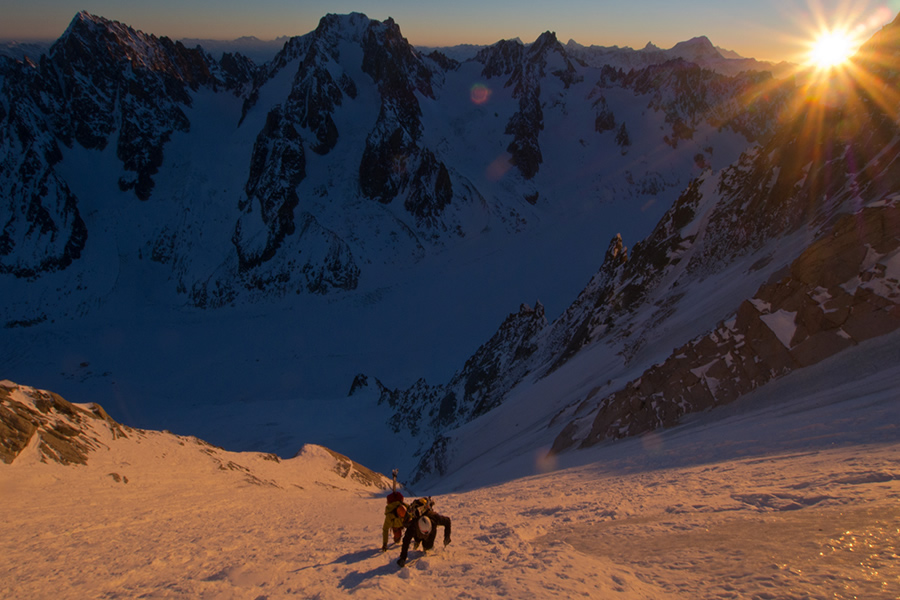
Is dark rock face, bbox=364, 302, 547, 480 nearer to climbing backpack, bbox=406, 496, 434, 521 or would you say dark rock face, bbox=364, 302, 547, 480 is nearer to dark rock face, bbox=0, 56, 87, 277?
climbing backpack, bbox=406, 496, 434, 521

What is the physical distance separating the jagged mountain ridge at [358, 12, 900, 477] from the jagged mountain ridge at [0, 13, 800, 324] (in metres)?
52.6

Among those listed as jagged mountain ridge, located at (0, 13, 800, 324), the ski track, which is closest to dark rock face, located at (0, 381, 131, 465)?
the ski track

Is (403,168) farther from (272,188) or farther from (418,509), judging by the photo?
(418,509)

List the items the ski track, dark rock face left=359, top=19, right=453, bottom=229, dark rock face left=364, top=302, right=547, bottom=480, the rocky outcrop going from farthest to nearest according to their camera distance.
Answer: dark rock face left=359, top=19, right=453, bottom=229 < dark rock face left=364, top=302, right=547, bottom=480 < the rocky outcrop < the ski track

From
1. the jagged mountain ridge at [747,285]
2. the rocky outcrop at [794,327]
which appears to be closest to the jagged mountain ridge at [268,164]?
the jagged mountain ridge at [747,285]

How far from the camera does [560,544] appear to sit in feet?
23.8

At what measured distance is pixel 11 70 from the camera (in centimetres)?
9094

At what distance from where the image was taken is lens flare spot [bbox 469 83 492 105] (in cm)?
11944

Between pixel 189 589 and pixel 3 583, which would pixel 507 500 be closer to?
pixel 189 589

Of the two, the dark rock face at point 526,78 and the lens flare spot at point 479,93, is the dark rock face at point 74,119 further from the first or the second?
the dark rock face at point 526,78

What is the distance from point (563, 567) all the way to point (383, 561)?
2500 mm

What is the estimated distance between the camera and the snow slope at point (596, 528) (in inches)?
220

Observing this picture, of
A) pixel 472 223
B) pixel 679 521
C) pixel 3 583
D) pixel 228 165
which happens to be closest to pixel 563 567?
pixel 679 521

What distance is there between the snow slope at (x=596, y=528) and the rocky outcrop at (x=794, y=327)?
77 centimetres
